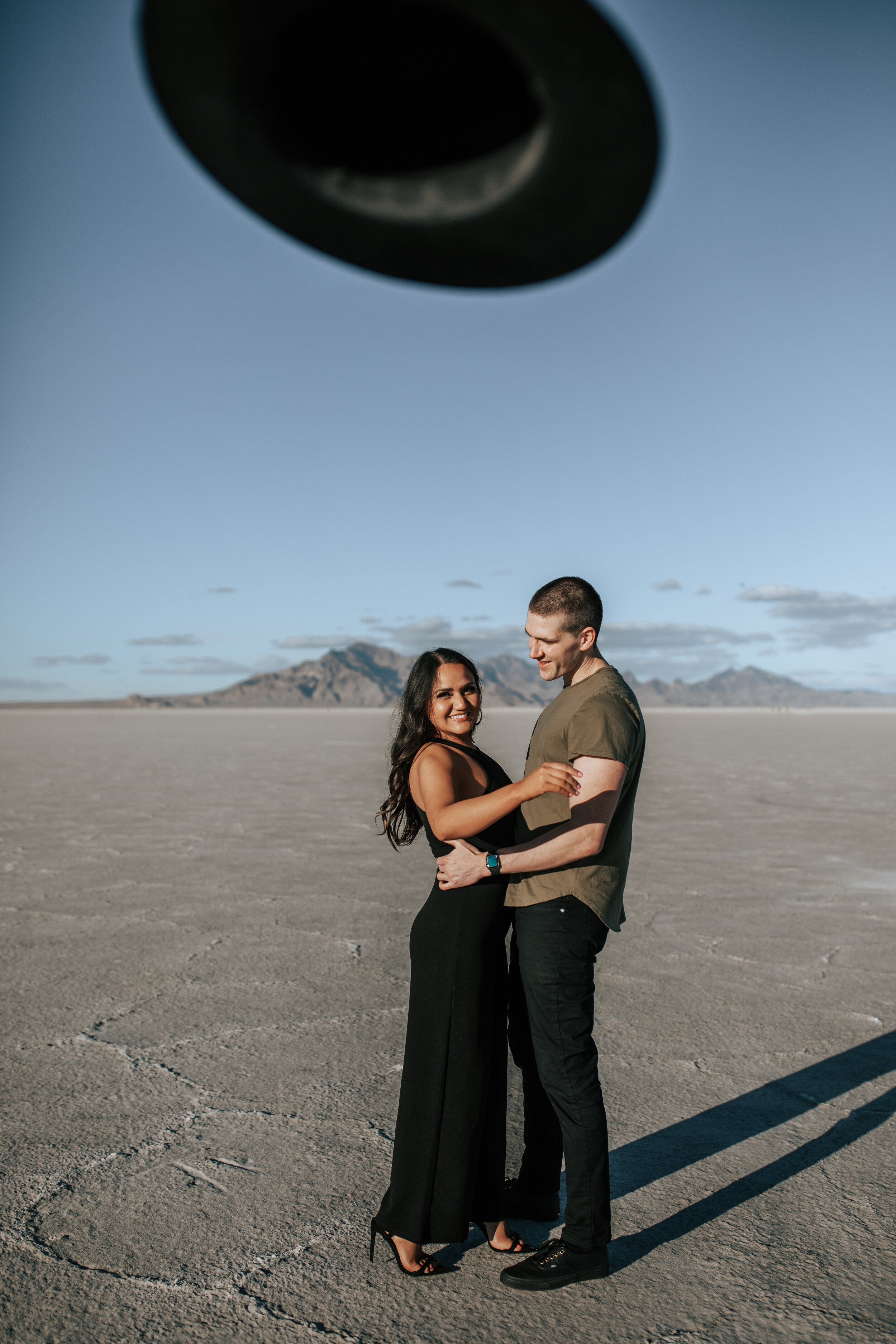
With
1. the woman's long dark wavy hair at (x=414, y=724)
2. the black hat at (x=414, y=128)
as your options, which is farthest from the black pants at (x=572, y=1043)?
the black hat at (x=414, y=128)

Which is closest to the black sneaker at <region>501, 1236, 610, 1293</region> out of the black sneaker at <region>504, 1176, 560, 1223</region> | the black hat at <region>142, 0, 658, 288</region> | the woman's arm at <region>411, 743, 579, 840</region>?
the black sneaker at <region>504, 1176, 560, 1223</region>

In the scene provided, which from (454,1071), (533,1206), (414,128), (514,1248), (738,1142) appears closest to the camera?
(414,128)

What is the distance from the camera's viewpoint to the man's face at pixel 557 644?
228 cm

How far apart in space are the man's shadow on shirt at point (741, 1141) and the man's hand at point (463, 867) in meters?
1.07

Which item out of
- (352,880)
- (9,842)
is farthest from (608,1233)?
(9,842)

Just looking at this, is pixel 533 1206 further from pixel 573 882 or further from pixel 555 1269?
pixel 573 882

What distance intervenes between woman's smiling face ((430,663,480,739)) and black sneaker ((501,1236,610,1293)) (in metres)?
1.28

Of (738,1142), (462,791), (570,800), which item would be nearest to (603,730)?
(570,800)

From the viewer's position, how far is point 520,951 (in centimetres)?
234

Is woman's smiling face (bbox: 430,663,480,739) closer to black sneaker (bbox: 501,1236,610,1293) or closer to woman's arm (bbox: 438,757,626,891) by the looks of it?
woman's arm (bbox: 438,757,626,891)

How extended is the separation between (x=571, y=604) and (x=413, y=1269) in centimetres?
168

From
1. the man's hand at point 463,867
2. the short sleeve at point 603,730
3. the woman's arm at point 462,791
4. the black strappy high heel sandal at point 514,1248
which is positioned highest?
the short sleeve at point 603,730

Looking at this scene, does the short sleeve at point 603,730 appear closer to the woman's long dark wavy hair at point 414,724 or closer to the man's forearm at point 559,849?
the man's forearm at point 559,849

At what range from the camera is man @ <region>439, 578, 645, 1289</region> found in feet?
7.05
